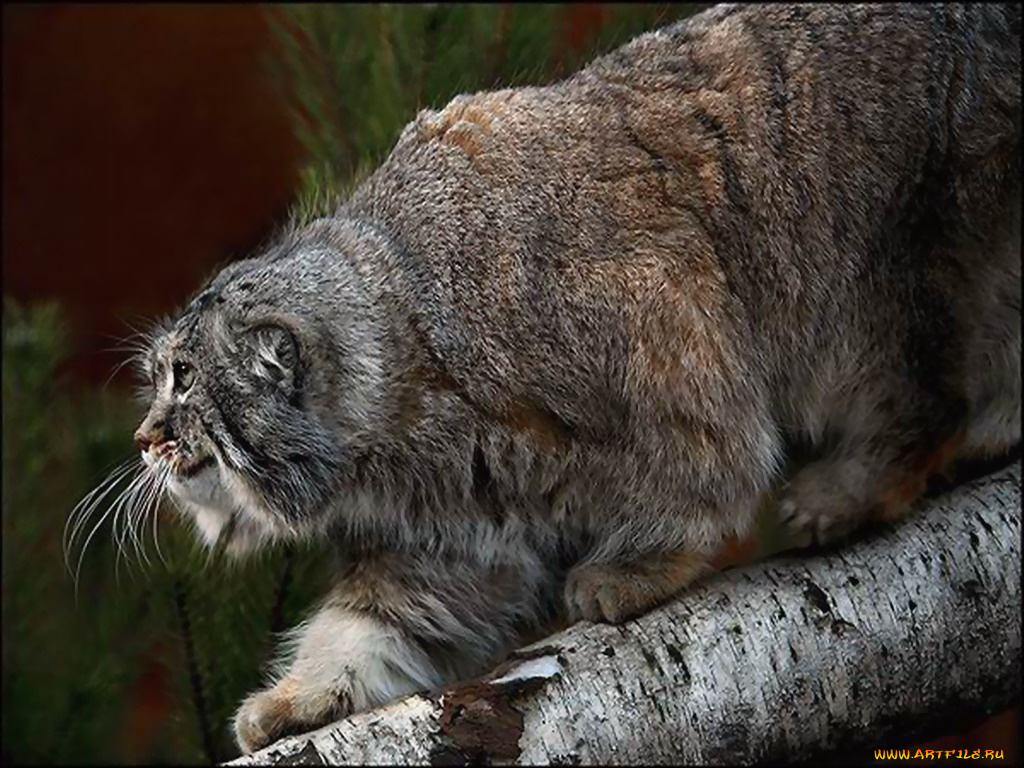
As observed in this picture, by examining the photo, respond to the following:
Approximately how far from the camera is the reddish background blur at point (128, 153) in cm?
622

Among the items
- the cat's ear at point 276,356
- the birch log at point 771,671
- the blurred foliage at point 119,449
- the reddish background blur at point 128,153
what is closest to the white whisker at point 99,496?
the blurred foliage at point 119,449

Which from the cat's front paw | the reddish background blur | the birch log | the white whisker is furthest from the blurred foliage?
the reddish background blur

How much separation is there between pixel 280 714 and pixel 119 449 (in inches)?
47.4

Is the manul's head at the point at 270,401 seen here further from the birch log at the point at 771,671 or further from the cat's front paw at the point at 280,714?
the birch log at the point at 771,671

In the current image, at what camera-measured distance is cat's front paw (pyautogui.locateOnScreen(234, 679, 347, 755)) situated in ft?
8.14

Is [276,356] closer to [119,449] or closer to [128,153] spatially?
[119,449]

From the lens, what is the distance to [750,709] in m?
2.41

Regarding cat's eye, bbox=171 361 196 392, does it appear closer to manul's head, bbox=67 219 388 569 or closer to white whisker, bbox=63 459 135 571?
manul's head, bbox=67 219 388 569

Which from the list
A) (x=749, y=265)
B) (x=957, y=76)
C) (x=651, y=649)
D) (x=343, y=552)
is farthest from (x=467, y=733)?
(x=957, y=76)

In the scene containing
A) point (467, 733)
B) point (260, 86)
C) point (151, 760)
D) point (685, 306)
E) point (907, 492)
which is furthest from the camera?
point (260, 86)

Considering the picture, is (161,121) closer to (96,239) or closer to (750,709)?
(96,239)

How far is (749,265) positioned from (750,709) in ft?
2.32

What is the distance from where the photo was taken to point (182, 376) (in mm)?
2535

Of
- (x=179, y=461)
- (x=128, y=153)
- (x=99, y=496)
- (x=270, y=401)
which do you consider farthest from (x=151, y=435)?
(x=128, y=153)
